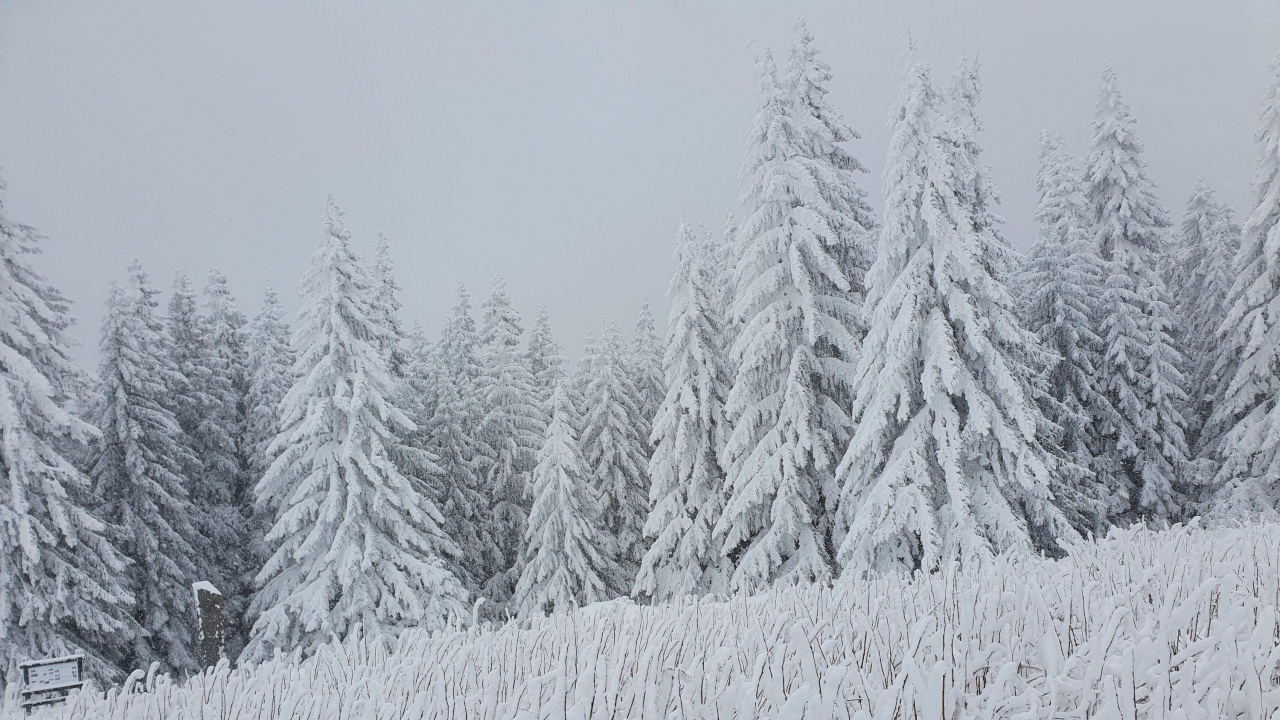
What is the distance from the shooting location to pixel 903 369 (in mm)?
13242

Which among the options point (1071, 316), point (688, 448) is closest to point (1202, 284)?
point (1071, 316)

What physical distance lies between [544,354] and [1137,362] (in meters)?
22.7

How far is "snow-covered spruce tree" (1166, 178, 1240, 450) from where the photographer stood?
22.6 meters

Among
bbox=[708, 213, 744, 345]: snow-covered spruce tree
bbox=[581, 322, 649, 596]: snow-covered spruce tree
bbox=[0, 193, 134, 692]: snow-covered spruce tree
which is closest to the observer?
bbox=[0, 193, 134, 692]: snow-covered spruce tree

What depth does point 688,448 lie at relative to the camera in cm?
1900

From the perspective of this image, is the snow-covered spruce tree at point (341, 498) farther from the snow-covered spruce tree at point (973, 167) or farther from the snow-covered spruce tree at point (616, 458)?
the snow-covered spruce tree at point (973, 167)

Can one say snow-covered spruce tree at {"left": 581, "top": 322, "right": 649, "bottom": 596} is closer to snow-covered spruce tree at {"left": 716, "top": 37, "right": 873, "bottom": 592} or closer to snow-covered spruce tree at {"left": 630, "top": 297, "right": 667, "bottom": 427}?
snow-covered spruce tree at {"left": 630, "top": 297, "right": 667, "bottom": 427}

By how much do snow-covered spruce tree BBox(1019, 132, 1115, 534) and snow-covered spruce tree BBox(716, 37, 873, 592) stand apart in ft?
25.0

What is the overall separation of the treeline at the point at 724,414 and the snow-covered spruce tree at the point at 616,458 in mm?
162

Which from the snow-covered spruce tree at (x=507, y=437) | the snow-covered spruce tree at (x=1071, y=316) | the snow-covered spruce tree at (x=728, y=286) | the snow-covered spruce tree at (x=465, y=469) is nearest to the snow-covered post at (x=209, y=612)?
the snow-covered spruce tree at (x=728, y=286)

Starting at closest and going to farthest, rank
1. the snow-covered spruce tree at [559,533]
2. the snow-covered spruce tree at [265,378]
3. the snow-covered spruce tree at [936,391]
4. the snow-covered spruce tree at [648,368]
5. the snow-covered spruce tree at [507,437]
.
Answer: the snow-covered spruce tree at [936,391] → the snow-covered spruce tree at [559,533] → the snow-covered spruce tree at [265,378] → the snow-covered spruce tree at [507,437] → the snow-covered spruce tree at [648,368]

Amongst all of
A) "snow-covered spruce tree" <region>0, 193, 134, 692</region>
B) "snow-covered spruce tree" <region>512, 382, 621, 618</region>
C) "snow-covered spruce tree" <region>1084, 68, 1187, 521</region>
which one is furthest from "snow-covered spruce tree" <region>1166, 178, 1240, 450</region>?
"snow-covered spruce tree" <region>0, 193, 134, 692</region>

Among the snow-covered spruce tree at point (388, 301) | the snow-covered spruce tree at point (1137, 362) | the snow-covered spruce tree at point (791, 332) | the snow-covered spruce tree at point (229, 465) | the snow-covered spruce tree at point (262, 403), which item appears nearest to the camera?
the snow-covered spruce tree at point (791, 332)

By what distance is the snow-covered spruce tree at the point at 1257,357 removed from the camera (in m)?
18.4
